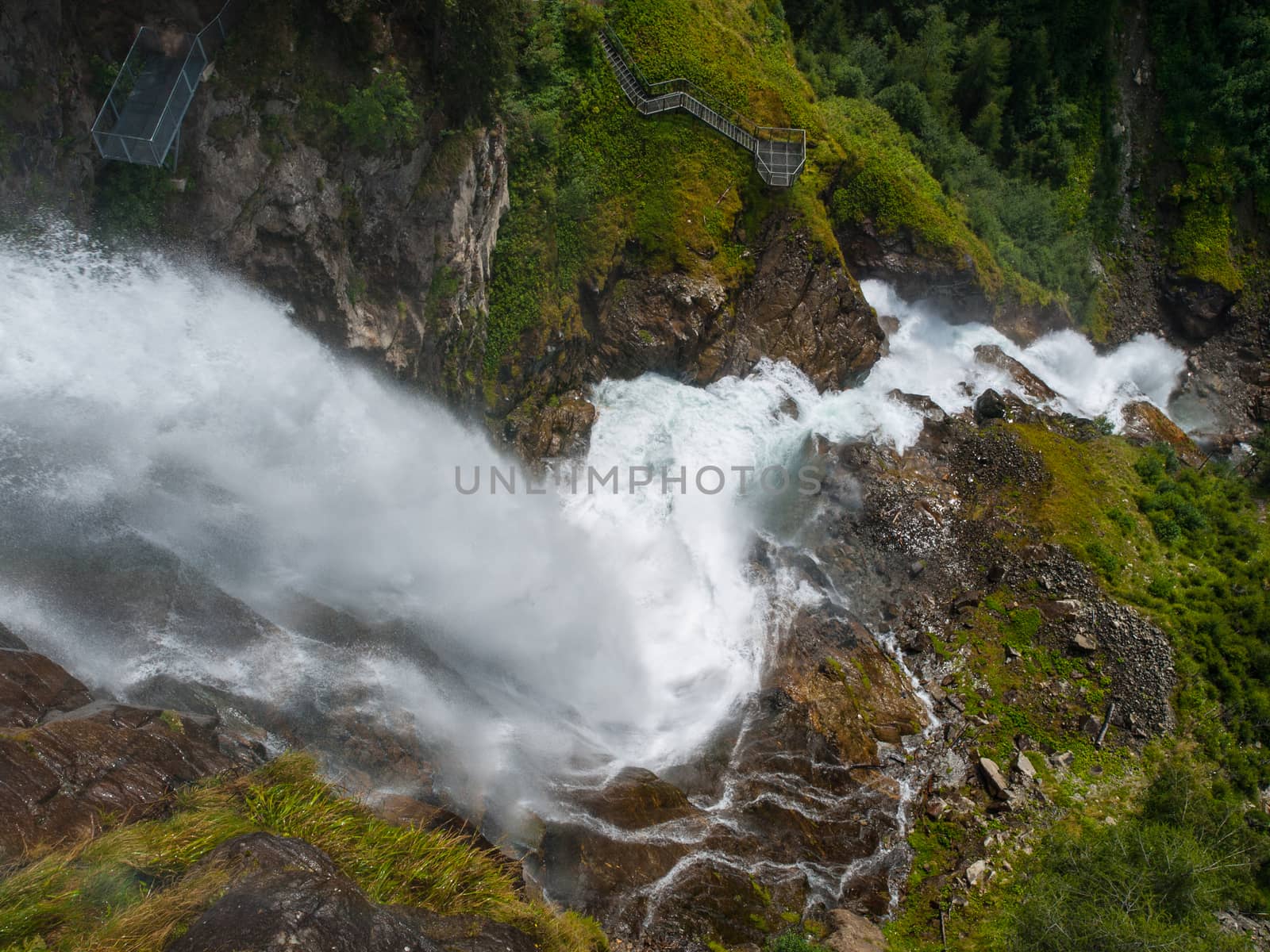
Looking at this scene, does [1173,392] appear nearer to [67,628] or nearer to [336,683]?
[336,683]

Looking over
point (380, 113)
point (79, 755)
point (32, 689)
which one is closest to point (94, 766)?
point (79, 755)

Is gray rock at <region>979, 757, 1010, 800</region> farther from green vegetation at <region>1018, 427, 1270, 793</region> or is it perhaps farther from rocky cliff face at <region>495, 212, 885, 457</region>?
rocky cliff face at <region>495, 212, 885, 457</region>

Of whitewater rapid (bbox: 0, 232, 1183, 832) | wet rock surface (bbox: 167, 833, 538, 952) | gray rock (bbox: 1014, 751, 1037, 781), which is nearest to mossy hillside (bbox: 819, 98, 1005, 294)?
whitewater rapid (bbox: 0, 232, 1183, 832)

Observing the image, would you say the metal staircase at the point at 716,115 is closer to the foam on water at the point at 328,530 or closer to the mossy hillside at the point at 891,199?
the mossy hillside at the point at 891,199

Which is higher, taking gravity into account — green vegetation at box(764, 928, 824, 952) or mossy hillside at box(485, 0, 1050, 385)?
mossy hillside at box(485, 0, 1050, 385)

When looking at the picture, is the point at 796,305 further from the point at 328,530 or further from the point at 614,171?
the point at 328,530

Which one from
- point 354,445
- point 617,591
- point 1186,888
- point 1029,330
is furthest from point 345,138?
point 1029,330

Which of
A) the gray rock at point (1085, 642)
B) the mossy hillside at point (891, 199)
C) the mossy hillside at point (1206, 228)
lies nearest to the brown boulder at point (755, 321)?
the mossy hillside at point (891, 199)
